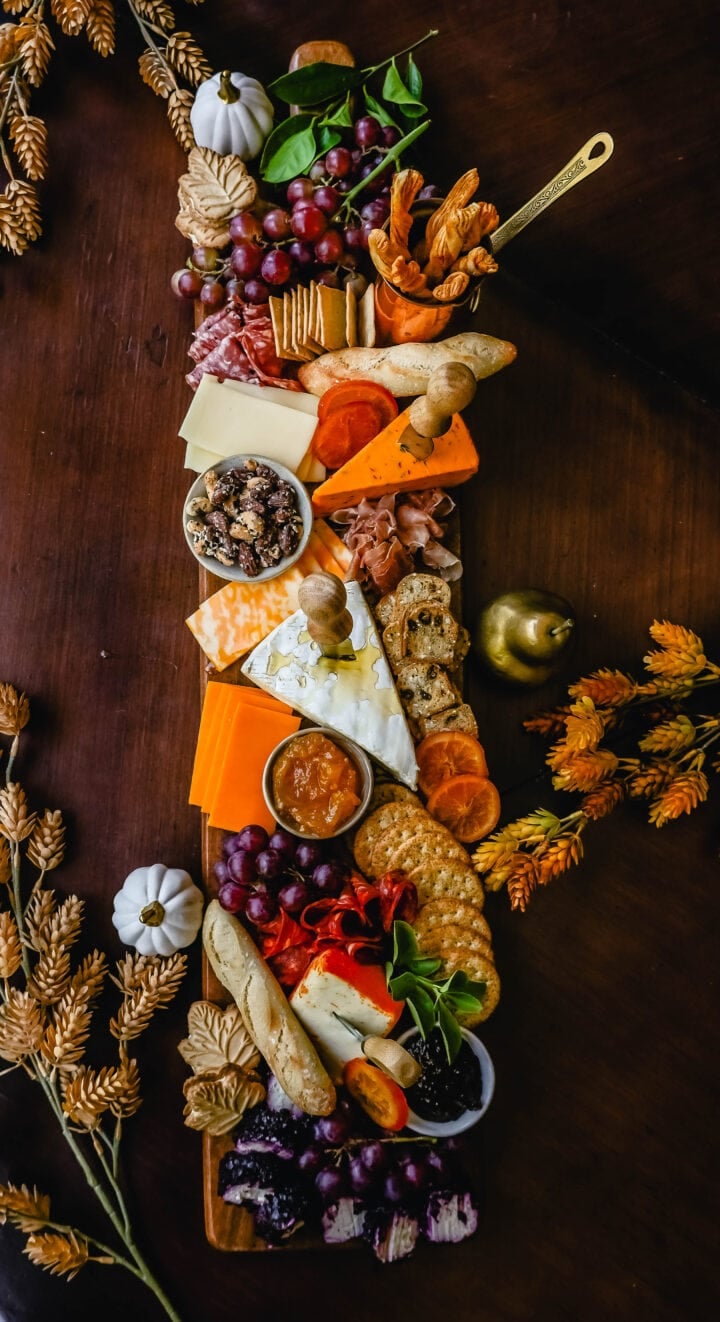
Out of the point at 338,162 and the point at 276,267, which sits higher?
the point at 338,162

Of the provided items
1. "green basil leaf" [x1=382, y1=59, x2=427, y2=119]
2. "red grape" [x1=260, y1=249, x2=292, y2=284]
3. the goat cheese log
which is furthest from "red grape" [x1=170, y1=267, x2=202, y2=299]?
"green basil leaf" [x1=382, y1=59, x2=427, y2=119]

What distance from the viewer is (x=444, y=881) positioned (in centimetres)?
116

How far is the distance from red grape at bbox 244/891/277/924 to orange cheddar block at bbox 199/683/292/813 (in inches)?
5.3

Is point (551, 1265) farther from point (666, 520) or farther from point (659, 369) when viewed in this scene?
point (659, 369)

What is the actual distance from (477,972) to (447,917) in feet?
0.24

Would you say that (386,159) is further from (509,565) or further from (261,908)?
(261,908)

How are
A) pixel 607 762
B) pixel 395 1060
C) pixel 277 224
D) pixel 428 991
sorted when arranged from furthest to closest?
1. pixel 277 224
2. pixel 607 762
3. pixel 428 991
4. pixel 395 1060

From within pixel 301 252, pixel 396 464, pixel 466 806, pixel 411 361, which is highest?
pixel 301 252

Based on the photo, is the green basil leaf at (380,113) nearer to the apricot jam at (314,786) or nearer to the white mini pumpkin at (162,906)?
the apricot jam at (314,786)

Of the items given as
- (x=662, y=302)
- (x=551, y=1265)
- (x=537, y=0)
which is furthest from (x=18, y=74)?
(x=551, y=1265)

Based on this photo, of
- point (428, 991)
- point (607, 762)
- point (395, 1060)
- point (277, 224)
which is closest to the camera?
point (395, 1060)

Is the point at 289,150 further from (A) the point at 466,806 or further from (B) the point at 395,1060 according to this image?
(B) the point at 395,1060

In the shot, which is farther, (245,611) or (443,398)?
(245,611)

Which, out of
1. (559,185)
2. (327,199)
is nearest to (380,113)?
(327,199)
